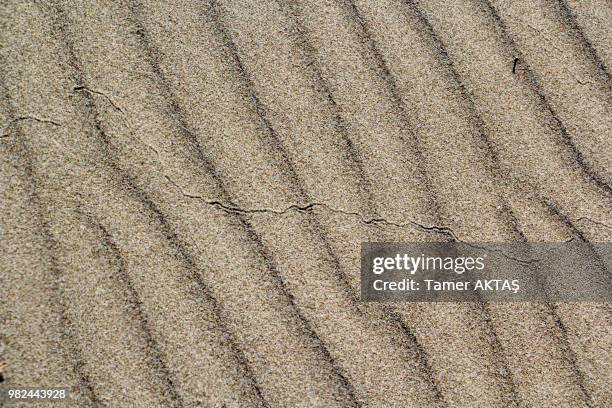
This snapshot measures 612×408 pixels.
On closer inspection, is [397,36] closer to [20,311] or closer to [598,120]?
[598,120]

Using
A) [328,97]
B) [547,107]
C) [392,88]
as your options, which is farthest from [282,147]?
[547,107]

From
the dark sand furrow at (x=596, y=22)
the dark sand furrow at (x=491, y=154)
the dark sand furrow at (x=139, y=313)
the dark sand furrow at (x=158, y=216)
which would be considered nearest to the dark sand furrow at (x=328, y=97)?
the dark sand furrow at (x=491, y=154)

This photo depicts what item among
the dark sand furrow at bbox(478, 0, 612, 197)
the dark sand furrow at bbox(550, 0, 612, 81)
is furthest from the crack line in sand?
the dark sand furrow at bbox(550, 0, 612, 81)

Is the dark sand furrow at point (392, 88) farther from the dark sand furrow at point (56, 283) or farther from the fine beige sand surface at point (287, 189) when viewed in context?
the dark sand furrow at point (56, 283)

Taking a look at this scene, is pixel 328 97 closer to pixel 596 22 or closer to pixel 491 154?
pixel 491 154

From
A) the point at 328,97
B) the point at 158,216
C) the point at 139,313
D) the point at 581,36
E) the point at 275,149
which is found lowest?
the point at 139,313

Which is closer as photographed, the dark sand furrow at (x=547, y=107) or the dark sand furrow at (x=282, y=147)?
the dark sand furrow at (x=282, y=147)

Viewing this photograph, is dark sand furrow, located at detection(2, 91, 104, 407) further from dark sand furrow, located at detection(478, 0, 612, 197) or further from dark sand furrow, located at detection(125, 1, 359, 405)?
dark sand furrow, located at detection(478, 0, 612, 197)

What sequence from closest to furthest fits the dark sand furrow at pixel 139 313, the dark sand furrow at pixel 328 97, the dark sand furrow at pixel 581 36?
1. the dark sand furrow at pixel 139 313
2. the dark sand furrow at pixel 328 97
3. the dark sand furrow at pixel 581 36
